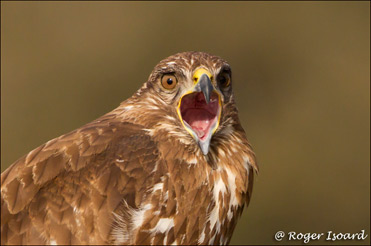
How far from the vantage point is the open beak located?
159 inches

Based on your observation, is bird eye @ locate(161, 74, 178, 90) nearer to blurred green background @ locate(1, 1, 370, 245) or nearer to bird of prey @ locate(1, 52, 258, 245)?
bird of prey @ locate(1, 52, 258, 245)

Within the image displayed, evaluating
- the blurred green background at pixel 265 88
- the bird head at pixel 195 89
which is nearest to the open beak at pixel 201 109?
the bird head at pixel 195 89

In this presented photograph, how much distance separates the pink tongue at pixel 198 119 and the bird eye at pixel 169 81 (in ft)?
0.57

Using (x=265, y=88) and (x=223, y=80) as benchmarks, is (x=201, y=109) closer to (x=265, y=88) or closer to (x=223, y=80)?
(x=223, y=80)

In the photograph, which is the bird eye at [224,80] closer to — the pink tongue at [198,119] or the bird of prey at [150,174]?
the bird of prey at [150,174]

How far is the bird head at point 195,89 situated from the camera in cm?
418

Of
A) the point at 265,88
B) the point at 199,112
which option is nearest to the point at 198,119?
the point at 199,112

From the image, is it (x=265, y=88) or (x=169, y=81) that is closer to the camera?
(x=169, y=81)

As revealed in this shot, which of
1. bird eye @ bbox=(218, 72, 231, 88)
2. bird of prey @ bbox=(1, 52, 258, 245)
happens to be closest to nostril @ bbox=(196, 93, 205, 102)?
bird of prey @ bbox=(1, 52, 258, 245)

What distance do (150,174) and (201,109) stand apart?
0.55 metres

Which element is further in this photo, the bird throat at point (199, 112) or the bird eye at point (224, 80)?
the bird eye at point (224, 80)

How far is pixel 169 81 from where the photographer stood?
4316 millimetres

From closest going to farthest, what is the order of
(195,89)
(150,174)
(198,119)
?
(150,174) → (195,89) → (198,119)

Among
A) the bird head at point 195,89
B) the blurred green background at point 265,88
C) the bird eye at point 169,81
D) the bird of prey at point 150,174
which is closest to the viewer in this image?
the bird of prey at point 150,174
